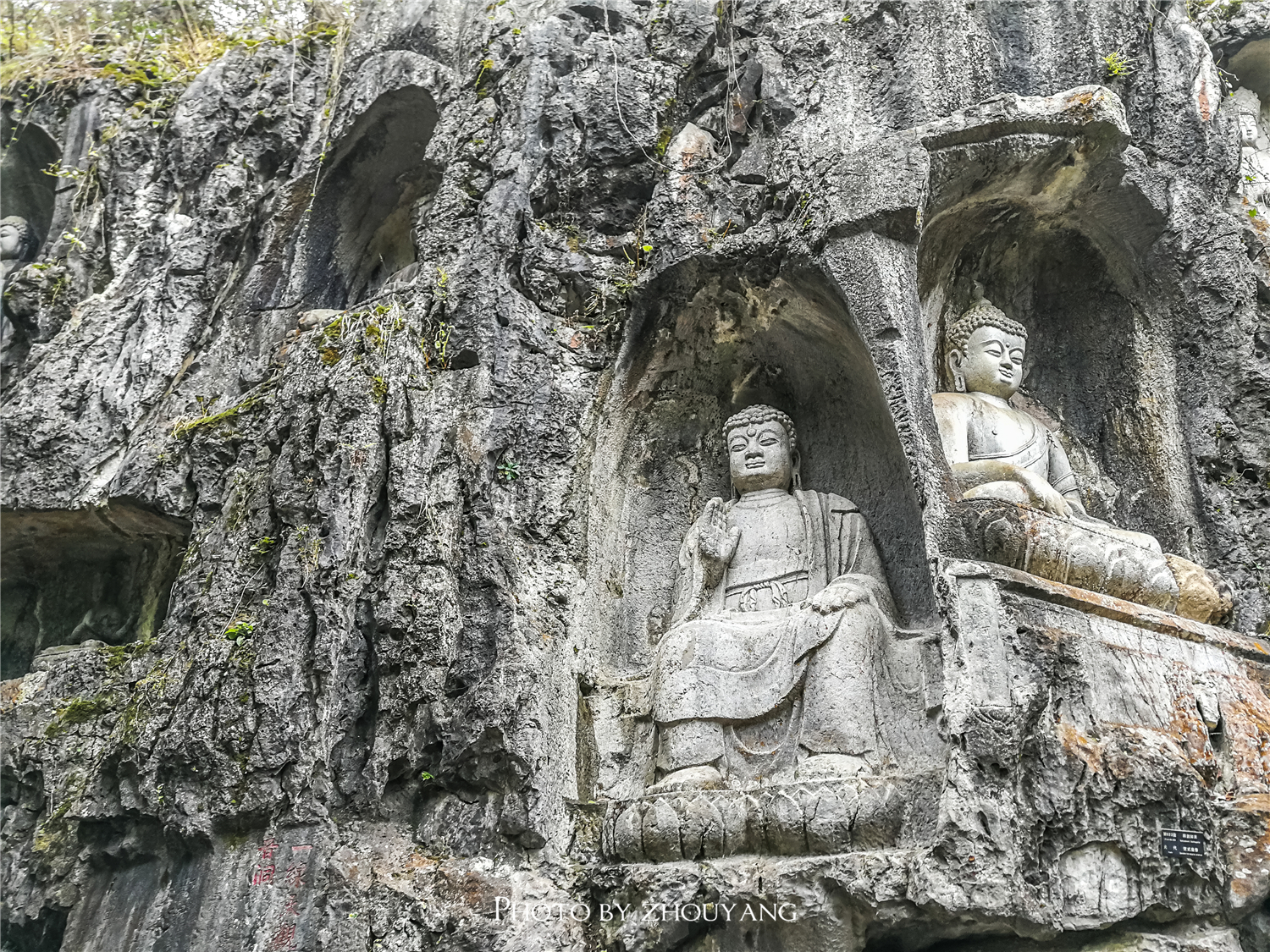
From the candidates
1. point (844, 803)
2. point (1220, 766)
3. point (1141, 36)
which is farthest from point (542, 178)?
point (1220, 766)

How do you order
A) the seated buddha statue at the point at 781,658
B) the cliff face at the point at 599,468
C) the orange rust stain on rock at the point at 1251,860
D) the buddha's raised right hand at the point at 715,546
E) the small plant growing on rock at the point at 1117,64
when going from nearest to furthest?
the orange rust stain on rock at the point at 1251,860 → the cliff face at the point at 599,468 → the seated buddha statue at the point at 781,658 → the buddha's raised right hand at the point at 715,546 → the small plant growing on rock at the point at 1117,64

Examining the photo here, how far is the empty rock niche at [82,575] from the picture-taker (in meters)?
7.63

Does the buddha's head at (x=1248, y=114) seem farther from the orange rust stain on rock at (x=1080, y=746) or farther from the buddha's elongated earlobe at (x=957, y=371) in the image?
the orange rust stain on rock at (x=1080, y=746)

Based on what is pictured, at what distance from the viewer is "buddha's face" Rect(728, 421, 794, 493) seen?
22.1 feet

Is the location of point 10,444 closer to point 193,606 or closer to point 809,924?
point 193,606

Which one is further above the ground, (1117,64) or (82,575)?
(1117,64)

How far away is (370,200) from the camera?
9.16 meters

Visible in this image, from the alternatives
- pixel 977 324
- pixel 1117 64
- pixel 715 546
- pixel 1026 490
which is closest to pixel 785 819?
pixel 715 546

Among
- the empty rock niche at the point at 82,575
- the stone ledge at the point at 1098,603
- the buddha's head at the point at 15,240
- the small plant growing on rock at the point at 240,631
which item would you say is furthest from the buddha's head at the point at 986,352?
the buddha's head at the point at 15,240

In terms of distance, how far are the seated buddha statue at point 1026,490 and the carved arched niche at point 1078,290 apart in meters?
0.25

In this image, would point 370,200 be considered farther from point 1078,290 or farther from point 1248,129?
point 1248,129

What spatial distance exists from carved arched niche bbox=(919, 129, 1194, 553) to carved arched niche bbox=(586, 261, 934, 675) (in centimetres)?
67

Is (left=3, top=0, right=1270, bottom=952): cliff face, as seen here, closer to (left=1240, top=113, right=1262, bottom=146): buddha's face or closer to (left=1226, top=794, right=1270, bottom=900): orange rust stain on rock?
(left=1226, top=794, right=1270, bottom=900): orange rust stain on rock

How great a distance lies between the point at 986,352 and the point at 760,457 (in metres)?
1.49
